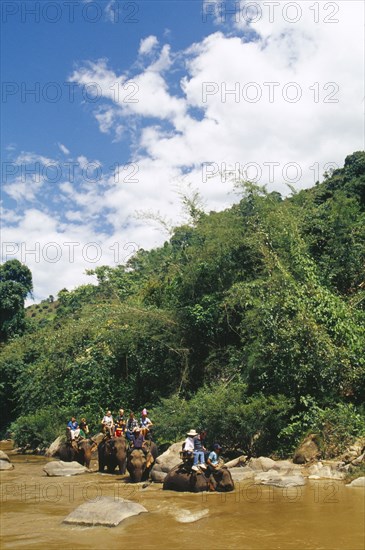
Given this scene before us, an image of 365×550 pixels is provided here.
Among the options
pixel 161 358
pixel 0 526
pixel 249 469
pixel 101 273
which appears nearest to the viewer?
pixel 0 526

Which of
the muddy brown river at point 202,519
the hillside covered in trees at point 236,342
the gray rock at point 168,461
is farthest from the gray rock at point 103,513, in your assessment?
the hillside covered in trees at point 236,342

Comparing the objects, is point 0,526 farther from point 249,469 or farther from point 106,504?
point 249,469

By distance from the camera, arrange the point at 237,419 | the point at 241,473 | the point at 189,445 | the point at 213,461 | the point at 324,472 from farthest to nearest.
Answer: the point at 237,419 < the point at 241,473 < the point at 324,472 < the point at 189,445 < the point at 213,461

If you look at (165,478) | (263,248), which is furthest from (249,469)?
(263,248)

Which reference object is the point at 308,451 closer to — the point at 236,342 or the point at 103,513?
the point at 103,513

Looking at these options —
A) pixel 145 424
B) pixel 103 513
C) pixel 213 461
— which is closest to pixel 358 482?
pixel 213 461

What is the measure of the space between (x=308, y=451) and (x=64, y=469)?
6.52 metres

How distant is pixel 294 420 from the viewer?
51.9ft

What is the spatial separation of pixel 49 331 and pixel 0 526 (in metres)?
18.1

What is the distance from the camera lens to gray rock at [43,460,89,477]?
50.1 ft

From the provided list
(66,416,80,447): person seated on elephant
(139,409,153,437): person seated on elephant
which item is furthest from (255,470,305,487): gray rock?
(66,416,80,447): person seated on elephant

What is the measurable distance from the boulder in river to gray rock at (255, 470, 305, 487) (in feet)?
6.04

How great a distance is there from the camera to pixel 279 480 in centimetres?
1175

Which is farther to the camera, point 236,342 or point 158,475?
point 236,342
